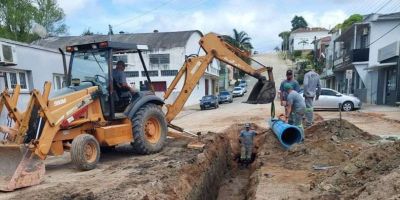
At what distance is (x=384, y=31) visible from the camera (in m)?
25.9

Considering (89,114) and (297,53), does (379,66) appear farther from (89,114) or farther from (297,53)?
(297,53)

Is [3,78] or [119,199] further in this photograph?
[3,78]

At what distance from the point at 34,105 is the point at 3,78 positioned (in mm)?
6085

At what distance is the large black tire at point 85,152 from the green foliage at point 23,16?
26.2 meters

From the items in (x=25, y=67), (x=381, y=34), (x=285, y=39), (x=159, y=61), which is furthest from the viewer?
(x=285, y=39)

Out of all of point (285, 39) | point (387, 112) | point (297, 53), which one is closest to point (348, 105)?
point (387, 112)

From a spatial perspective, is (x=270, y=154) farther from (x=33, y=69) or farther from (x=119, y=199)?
(x=33, y=69)

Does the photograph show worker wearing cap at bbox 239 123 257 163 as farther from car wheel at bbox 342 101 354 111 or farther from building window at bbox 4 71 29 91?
car wheel at bbox 342 101 354 111

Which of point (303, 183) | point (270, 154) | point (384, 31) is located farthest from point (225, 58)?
point (384, 31)

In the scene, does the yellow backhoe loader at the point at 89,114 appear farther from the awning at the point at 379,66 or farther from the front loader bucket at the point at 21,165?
the awning at the point at 379,66

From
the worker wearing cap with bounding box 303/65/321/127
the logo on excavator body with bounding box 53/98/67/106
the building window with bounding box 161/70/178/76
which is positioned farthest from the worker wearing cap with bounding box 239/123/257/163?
the building window with bounding box 161/70/178/76

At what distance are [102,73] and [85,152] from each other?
1904 mm

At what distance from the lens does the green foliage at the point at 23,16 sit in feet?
105

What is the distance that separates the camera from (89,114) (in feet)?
25.5
